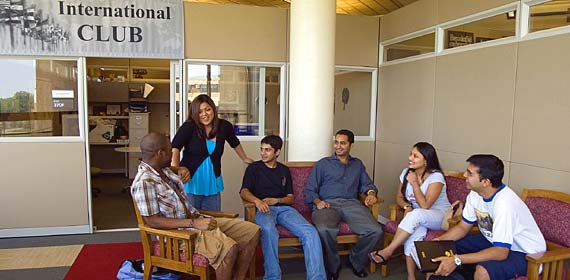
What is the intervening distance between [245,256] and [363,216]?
1.17 metres

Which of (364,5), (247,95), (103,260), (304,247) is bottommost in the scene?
(103,260)

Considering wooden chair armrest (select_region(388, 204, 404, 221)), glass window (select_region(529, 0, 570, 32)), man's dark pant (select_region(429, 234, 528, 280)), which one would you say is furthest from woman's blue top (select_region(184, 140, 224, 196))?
glass window (select_region(529, 0, 570, 32))

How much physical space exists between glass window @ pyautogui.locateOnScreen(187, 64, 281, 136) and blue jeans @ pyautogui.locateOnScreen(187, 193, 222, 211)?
1.89 metres

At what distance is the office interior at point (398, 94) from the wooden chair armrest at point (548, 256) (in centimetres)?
73

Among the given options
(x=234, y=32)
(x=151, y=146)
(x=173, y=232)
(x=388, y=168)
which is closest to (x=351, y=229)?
(x=173, y=232)

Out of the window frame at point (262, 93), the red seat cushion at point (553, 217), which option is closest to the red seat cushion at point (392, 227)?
the red seat cushion at point (553, 217)

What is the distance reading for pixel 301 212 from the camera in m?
4.08

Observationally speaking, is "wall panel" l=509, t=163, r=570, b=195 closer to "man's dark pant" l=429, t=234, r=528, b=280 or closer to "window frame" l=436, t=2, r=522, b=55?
"man's dark pant" l=429, t=234, r=528, b=280

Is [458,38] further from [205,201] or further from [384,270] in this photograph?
[205,201]

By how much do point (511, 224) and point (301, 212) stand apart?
1.95 m

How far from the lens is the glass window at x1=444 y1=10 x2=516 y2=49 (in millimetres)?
3742

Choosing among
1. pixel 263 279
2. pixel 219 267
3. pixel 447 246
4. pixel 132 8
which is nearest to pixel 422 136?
pixel 447 246

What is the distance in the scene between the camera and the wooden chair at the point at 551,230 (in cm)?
258

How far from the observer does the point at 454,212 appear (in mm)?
3582
